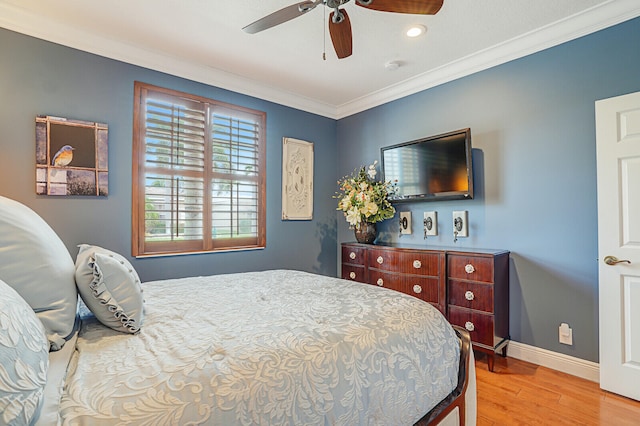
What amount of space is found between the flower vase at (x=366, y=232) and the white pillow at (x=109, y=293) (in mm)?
2747

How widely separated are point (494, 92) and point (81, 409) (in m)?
3.53

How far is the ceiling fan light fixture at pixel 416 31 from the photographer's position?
8.29 feet

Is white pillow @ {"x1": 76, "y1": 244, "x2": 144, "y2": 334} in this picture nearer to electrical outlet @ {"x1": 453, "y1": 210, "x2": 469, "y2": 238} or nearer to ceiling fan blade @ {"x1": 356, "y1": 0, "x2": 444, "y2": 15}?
ceiling fan blade @ {"x1": 356, "y1": 0, "x2": 444, "y2": 15}

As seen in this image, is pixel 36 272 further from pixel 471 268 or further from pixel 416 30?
pixel 416 30

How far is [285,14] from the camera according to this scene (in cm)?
184

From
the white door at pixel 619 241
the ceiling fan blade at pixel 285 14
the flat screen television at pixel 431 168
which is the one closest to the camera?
the ceiling fan blade at pixel 285 14

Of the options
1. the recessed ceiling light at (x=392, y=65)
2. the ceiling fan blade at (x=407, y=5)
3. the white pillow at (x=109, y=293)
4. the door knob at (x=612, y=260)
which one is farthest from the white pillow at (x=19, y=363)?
the recessed ceiling light at (x=392, y=65)

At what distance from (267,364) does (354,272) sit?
274 cm

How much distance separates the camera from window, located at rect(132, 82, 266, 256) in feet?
9.60

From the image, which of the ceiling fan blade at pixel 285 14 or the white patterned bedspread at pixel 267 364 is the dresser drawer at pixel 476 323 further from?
the ceiling fan blade at pixel 285 14

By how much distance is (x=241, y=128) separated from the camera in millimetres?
3566

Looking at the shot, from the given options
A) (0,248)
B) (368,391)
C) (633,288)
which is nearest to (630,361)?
(633,288)

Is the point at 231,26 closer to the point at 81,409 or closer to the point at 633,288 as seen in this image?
the point at 81,409

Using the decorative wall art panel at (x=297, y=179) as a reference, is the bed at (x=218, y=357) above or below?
below
